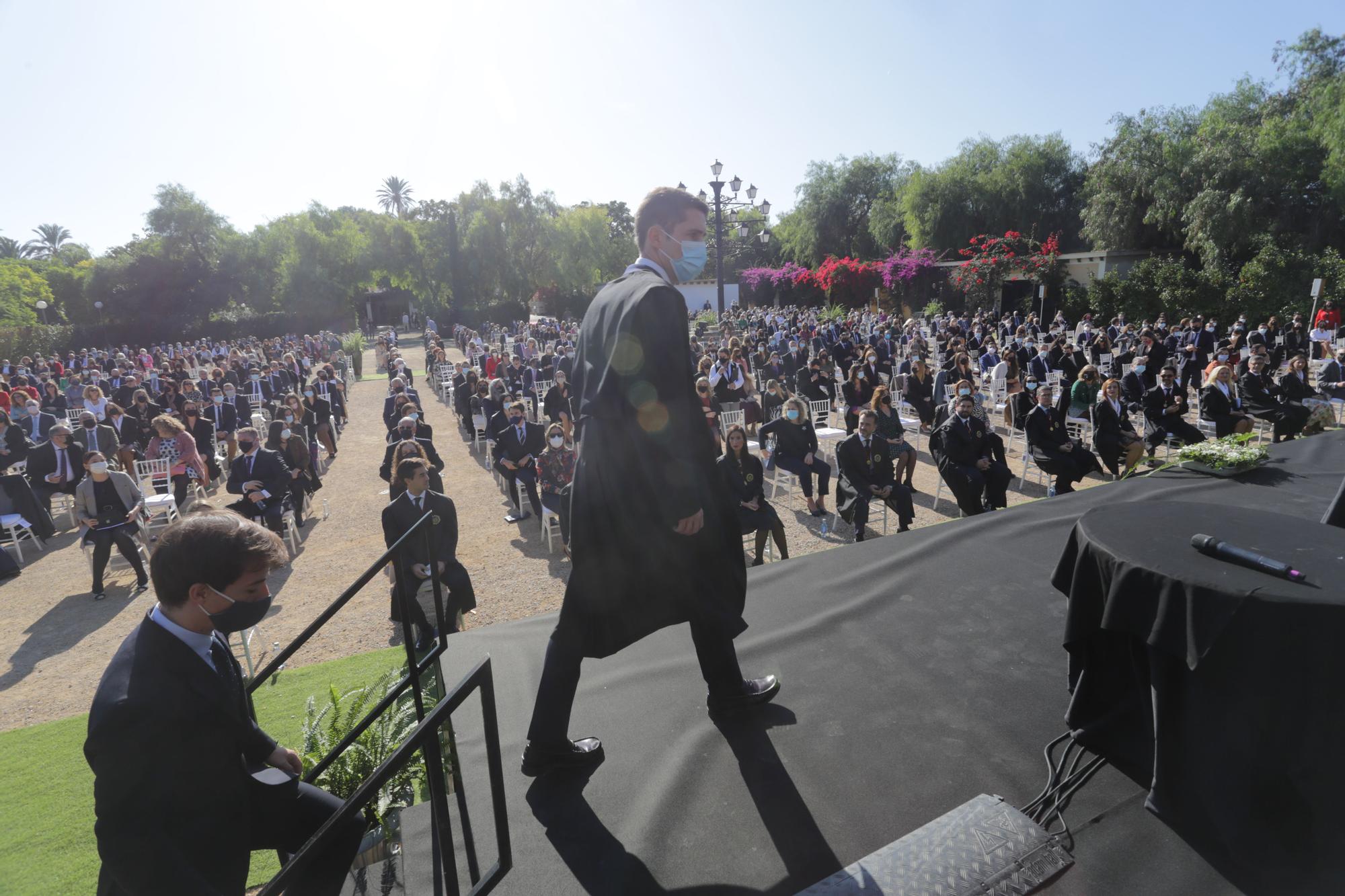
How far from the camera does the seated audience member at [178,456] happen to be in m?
9.19

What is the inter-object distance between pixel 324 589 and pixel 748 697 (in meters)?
6.30

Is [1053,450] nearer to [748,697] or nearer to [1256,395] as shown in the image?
[1256,395]

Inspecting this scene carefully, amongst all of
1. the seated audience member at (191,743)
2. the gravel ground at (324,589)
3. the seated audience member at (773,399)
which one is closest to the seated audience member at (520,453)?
the gravel ground at (324,589)

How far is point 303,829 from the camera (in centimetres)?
224

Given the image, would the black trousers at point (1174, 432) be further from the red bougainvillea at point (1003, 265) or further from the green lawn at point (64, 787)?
the red bougainvillea at point (1003, 265)

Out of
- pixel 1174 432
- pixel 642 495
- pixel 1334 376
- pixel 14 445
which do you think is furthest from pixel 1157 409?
pixel 14 445

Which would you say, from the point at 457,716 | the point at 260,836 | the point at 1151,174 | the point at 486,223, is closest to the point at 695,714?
the point at 457,716

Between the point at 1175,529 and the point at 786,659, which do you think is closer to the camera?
the point at 1175,529

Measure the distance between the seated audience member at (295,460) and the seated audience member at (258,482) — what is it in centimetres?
75

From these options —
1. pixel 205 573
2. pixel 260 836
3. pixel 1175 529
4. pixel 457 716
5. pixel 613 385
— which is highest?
pixel 613 385

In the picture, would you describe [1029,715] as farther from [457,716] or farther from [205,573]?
[205,573]

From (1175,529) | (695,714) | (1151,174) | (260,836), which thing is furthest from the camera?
(1151,174)

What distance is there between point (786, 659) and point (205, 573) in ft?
8.15

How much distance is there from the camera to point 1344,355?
12320 millimetres
